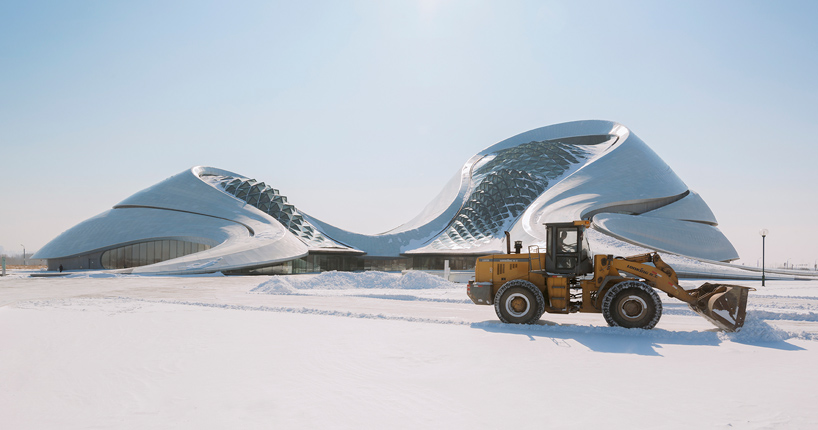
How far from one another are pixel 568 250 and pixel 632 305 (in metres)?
1.89

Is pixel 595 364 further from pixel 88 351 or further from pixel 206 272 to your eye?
pixel 206 272

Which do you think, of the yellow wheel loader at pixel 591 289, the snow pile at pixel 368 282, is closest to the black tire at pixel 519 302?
the yellow wheel loader at pixel 591 289

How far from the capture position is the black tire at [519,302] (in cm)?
1177

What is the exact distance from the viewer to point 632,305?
1107 cm

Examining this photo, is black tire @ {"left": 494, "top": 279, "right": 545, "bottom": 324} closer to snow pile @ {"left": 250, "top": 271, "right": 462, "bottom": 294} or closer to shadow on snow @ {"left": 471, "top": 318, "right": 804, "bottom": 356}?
shadow on snow @ {"left": 471, "top": 318, "right": 804, "bottom": 356}

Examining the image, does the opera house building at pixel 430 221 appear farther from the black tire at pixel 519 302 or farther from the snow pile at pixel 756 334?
the snow pile at pixel 756 334

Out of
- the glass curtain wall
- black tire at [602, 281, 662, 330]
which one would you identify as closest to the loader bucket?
black tire at [602, 281, 662, 330]

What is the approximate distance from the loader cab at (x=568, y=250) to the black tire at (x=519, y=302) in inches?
28.6

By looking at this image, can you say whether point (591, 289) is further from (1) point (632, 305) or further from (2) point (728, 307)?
(2) point (728, 307)

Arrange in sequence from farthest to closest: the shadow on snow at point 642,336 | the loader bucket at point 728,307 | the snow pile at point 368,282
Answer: the snow pile at point 368,282 → the loader bucket at point 728,307 → the shadow on snow at point 642,336

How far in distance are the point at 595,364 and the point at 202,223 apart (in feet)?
143

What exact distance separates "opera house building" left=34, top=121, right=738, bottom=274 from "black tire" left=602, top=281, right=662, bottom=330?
28389 mm

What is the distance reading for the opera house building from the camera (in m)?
41.7

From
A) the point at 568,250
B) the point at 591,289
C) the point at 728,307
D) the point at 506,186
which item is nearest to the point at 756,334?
the point at 728,307
